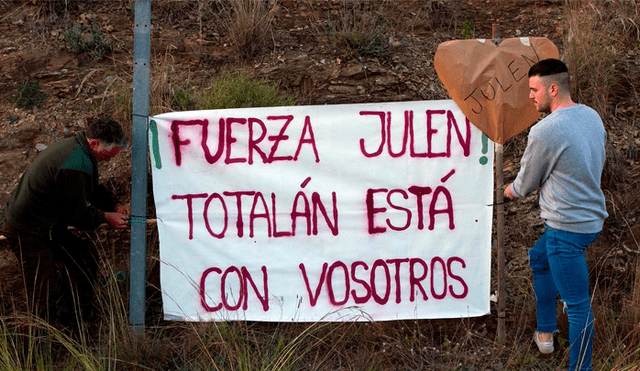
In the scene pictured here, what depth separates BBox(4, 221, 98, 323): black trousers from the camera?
3.86 meters

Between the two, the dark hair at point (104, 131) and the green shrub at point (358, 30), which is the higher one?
the green shrub at point (358, 30)

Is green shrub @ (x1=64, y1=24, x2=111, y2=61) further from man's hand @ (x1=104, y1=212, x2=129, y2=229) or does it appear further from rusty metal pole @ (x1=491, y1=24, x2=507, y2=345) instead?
rusty metal pole @ (x1=491, y1=24, x2=507, y2=345)

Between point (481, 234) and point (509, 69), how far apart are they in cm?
109

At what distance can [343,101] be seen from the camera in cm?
558

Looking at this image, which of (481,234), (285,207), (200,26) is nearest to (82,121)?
(200,26)

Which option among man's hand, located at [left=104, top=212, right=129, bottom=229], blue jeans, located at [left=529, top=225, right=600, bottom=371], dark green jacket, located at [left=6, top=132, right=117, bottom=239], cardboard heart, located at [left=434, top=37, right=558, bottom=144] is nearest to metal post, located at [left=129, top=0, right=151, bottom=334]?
man's hand, located at [left=104, top=212, right=129, bottom=229]

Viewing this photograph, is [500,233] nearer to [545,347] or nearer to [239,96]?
[545,347]

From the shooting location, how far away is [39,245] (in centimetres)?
385

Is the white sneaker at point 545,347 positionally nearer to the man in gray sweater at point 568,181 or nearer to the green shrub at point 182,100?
the man in gray sweater at point 568,181

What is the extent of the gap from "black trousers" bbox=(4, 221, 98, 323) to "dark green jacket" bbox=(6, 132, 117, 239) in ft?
0.36

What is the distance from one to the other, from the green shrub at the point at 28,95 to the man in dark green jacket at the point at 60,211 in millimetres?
2027

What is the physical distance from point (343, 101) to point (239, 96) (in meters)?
1.10

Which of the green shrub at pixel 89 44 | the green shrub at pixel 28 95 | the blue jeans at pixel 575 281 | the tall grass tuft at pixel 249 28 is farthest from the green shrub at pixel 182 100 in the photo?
the blue jeans at pixel 575 281

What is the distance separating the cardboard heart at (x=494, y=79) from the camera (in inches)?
146
